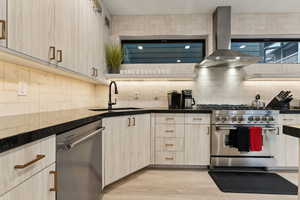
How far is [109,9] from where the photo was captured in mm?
3238

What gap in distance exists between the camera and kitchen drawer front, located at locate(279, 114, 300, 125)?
281 cm

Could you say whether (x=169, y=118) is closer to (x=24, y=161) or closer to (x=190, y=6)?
(x=190, y=6)

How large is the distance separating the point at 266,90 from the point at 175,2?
2.19 metres

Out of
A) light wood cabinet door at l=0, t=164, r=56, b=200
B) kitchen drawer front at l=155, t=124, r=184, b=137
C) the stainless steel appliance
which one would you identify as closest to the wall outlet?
light wood cabinet door at l=0, t=164, r=56, b=200

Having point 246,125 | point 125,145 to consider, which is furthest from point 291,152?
point 125,145

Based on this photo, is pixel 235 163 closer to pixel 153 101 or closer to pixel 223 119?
pixel 223 119

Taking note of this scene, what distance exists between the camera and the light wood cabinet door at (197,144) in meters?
2.85

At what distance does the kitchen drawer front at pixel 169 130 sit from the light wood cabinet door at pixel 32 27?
183 cm

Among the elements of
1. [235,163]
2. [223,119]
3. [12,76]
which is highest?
[12,76]

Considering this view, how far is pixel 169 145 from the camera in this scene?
288 cm

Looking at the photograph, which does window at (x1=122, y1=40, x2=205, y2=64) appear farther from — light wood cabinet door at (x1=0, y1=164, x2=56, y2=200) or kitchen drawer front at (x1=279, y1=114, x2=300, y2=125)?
light wood cabinet door at (x1=0, y1=164, x2=56, y2=200)

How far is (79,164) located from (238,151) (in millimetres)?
2291

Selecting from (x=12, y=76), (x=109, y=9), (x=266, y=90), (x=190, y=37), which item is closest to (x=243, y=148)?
(x=266, y=90)

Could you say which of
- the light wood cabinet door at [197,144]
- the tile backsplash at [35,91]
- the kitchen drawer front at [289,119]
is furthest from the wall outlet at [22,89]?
the kitchen drawer front at [289,119]
